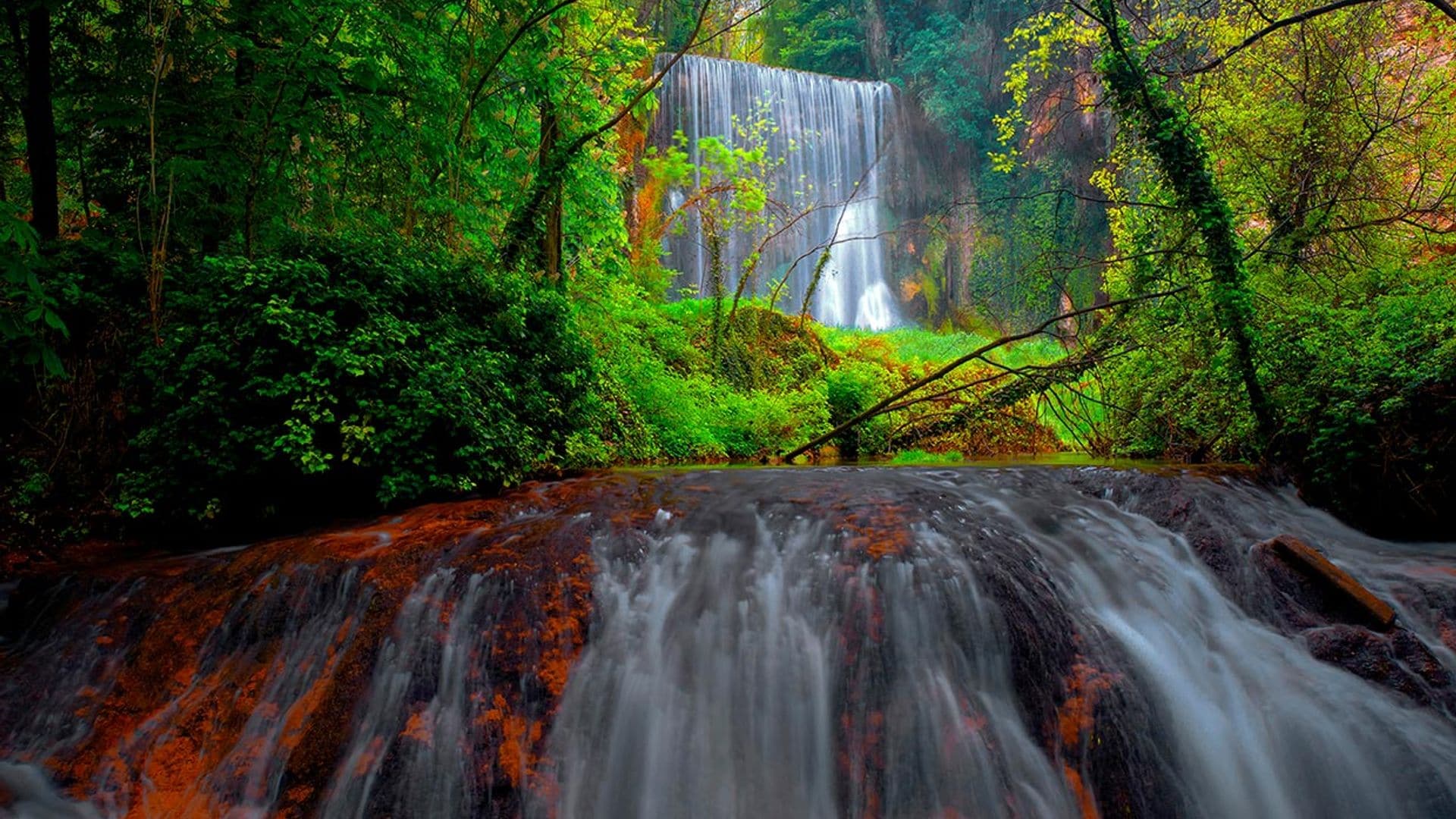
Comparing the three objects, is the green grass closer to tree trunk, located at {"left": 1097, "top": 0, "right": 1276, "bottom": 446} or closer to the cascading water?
tree trunk, located at {"left": 1097, "top": 0, "right": 1276, "bottom": 446}

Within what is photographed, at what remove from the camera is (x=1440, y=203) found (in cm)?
691

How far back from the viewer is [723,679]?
11.1 ft

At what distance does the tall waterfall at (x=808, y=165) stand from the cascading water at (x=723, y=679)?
18761mm

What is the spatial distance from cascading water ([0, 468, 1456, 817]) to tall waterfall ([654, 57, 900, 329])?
18.8m

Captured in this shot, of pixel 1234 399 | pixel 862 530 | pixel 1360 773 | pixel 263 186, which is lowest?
pixel 1360 773

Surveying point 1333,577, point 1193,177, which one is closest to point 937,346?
point 1193,177

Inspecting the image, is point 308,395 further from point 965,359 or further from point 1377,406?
point 1377,406

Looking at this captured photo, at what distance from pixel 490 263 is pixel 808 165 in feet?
67.2

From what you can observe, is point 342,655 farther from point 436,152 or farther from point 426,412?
point 436,152

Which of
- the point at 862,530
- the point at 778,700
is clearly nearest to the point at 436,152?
the point at 862,530

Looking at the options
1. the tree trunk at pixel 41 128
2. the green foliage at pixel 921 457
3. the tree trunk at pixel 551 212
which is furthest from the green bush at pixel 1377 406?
the tree trunk at pixel 41 128

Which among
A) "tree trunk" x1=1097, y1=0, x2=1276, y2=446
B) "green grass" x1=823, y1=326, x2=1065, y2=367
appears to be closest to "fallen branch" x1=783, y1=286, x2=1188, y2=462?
"tree trunk" x1=1097, y1=0, x2=1276, y2=446

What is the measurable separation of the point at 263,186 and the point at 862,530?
17.0ft

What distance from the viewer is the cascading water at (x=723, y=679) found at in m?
2.88
